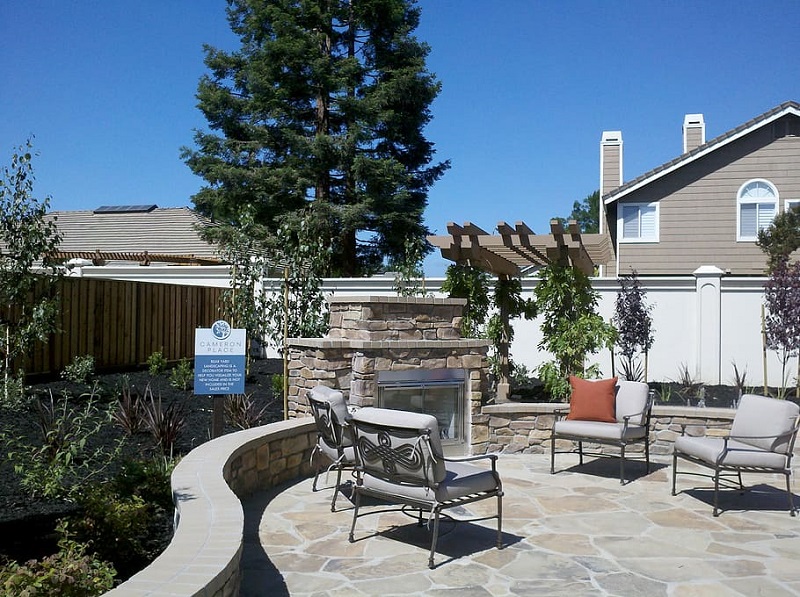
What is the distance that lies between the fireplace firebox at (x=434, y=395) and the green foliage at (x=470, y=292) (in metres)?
1.43

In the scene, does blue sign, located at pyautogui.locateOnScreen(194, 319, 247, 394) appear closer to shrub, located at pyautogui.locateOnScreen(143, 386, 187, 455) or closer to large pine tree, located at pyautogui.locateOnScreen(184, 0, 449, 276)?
shrub, located at pyautogui.locateOnScreen(143, 386, 187, 455)

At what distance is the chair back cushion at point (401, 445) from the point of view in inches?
186

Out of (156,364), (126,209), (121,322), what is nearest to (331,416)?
(156,364)

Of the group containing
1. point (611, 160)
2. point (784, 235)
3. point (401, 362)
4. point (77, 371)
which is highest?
point (611, 160)

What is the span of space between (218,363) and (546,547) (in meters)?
3.29

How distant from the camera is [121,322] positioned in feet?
37.3

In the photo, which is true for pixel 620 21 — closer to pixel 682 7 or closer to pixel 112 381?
pixel 682 7

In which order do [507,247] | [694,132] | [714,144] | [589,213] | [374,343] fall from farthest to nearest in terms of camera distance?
[589,213], [694,132], [714,144], [507,247], [374,343]

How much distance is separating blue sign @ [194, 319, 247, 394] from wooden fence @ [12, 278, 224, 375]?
9.55 ft

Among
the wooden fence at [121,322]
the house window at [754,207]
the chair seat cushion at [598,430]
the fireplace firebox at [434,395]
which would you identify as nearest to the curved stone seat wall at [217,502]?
the fireplace firebox at [434,395]

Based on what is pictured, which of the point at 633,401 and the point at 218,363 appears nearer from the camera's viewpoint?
the point at 218,363

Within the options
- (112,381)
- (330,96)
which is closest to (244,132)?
(330,96)

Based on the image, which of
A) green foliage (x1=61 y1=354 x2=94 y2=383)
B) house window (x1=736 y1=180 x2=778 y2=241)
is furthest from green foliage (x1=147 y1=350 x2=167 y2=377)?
house window (x1=736 y1=180 x2=778 y2=241)

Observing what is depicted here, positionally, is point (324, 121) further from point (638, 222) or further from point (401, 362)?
point (401, 362)
